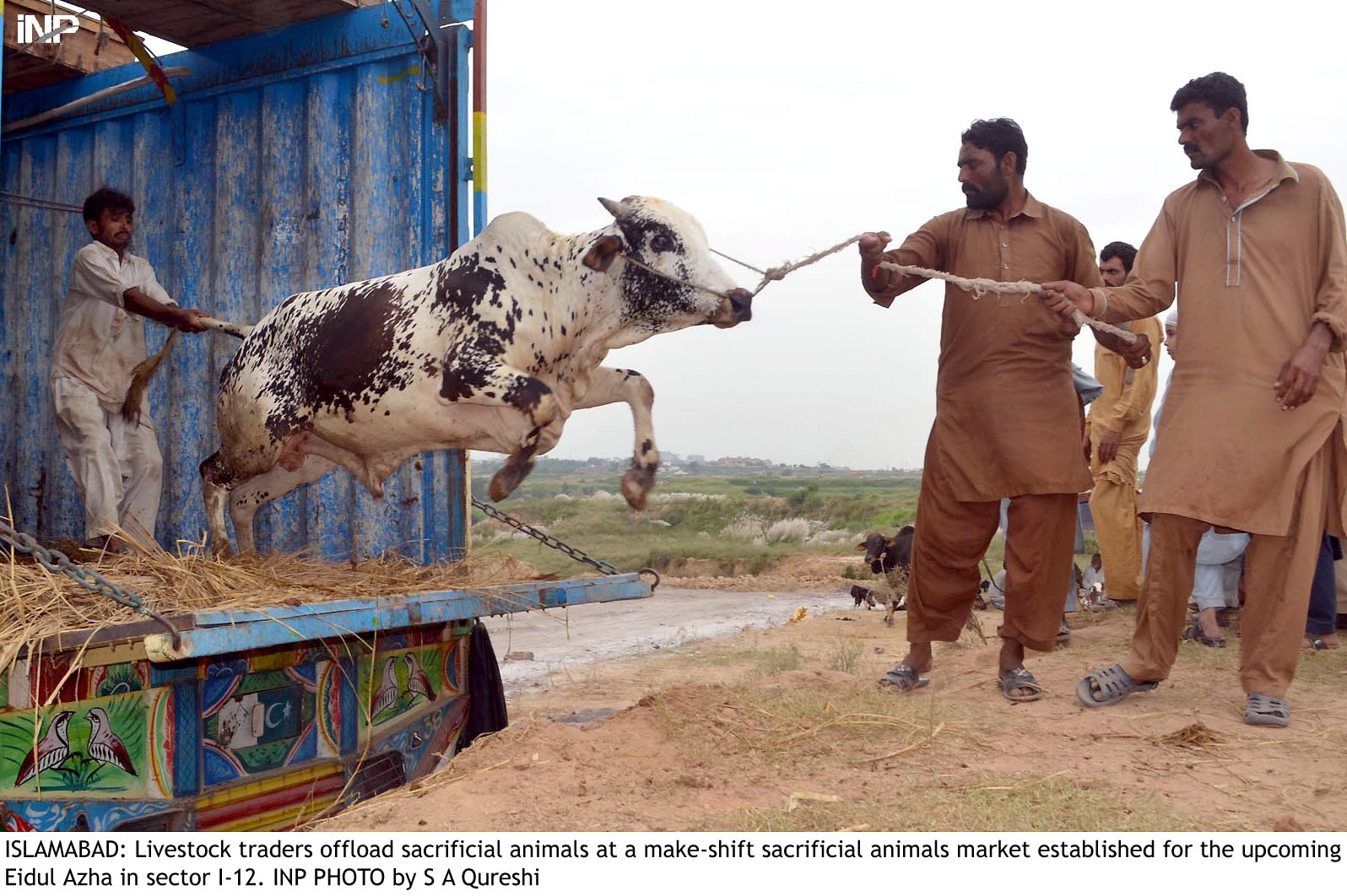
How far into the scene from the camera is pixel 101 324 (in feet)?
15.9

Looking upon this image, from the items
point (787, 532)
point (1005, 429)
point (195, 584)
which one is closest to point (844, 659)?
point (1005, 429)

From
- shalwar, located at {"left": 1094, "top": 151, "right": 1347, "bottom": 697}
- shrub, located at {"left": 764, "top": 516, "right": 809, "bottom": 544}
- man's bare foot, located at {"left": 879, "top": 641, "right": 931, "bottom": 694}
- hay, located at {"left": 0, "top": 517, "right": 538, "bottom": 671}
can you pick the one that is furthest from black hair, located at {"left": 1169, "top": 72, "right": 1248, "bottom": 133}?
shrub, located at {"left": 764, "top": 516, "right": 809, "bottom": 544}

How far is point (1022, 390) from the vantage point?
13.7 ft

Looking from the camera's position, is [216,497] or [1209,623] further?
[1209,623]

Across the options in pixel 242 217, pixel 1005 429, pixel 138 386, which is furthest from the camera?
pixel 242 217

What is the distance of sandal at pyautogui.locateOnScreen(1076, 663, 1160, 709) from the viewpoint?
13.3 ft

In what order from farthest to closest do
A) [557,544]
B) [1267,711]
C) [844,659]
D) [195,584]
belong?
[844,659] → [557,544] → [1267,711] → [195,584]

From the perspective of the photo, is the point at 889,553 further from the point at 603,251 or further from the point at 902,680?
the point at 603,251

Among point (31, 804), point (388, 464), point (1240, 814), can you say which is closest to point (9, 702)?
point (31, 804)

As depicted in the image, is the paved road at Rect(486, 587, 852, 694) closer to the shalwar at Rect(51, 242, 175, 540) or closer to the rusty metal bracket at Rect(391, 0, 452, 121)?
the shalwar at Rect(51, 242, 175, 540)

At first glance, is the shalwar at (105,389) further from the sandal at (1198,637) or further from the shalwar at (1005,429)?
the sandal at (1198,637)

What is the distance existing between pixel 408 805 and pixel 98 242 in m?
3.12

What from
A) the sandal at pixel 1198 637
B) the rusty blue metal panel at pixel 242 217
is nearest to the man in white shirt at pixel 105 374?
the rusty blue metal panel at pixel 242 217

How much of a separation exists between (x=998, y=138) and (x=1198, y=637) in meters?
2.79
